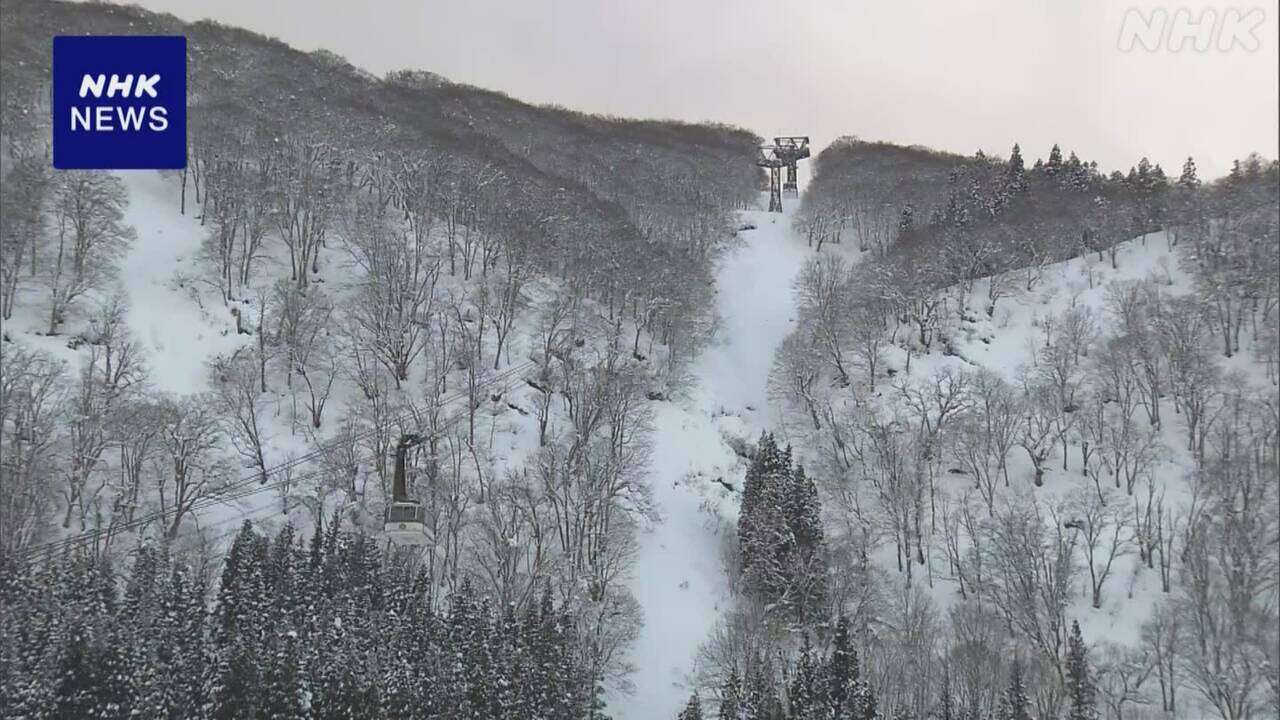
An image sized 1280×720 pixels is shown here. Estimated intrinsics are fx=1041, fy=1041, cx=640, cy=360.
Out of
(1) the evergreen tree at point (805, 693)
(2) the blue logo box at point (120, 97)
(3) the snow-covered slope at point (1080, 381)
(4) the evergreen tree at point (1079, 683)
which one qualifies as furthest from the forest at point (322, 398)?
(4) the evergreen tree at point (1079, 683)

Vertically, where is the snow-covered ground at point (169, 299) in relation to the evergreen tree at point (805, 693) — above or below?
above

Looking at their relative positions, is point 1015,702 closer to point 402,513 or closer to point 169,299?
point 402,513

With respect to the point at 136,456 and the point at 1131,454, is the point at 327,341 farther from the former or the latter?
the point at 1131,454

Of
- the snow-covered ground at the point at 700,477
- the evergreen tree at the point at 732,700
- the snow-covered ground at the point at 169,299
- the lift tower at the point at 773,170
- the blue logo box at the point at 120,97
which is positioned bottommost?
the evergreen tree at the point at 732,700

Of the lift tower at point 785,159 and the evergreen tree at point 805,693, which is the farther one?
the lift tower at point 785,159

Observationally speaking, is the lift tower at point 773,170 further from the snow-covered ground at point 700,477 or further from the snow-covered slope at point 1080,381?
the snow-covered slope at point 1080,381

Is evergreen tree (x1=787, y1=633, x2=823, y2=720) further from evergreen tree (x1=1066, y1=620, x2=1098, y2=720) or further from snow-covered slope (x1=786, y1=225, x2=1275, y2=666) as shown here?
snow-covered slope (x1=786, y1=225, x2=1275, y2=666)

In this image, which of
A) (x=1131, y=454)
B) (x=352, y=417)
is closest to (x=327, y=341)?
(x=352, y=417)
